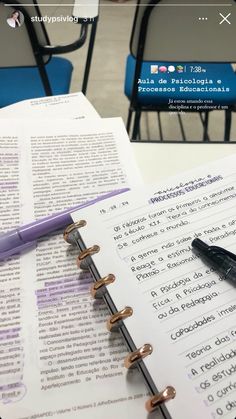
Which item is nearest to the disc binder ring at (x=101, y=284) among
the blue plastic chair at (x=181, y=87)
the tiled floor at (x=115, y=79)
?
the blue plastic chair at (x=181, y=87)

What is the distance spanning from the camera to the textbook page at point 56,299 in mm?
311

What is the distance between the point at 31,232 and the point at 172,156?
0.82ft

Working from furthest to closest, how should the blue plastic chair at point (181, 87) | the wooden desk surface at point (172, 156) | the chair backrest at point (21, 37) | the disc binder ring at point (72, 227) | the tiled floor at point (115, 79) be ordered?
1. the tiled floor at point (115, 79)
2. the blue plastic chair at point (181, 87)
3. the chair backrest at point (21, 37)
4. the wooden desk surface at point (172, 156)
5. the disc binder ring at point (72, 227)

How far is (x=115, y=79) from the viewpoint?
1983 mm

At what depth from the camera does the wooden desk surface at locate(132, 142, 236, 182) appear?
0.52 m

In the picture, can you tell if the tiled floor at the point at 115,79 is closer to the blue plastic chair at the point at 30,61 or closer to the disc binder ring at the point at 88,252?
the blue plastic chair at the point at 30,61

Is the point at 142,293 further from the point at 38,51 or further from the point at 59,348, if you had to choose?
the point at 38,51

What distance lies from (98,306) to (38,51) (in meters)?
0.79

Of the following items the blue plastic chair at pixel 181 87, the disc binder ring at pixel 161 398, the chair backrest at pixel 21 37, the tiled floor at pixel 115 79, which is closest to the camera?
the disc binder ring at pixel 161 398

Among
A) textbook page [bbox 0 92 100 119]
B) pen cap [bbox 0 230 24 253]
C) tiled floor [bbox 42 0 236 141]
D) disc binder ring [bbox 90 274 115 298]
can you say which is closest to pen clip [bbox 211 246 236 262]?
disc binder ring [bbox 90 274 115 298]

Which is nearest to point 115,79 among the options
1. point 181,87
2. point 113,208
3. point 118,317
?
point 181,87

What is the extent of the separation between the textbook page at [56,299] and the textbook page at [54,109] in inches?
2.3

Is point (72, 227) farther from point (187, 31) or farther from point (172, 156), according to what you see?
point (187, 31)

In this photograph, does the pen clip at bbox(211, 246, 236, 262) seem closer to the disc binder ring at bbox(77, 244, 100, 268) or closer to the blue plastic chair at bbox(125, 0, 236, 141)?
the disc binder ring at bbox(77, 244, 100, 268)
